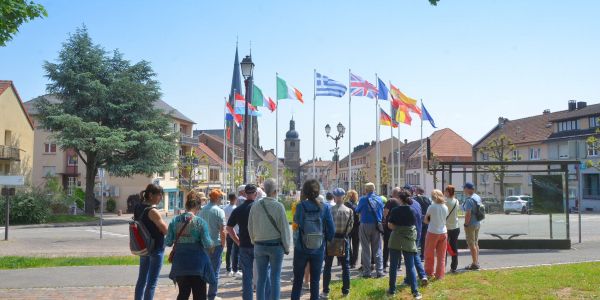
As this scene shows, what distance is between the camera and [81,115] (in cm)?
4000

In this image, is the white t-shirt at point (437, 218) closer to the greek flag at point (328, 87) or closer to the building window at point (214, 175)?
the greek flag at point (328, 87)

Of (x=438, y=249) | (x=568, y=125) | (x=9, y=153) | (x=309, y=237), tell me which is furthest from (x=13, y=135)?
(x=568, y=125)

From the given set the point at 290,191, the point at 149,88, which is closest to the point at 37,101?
the point at 149,88

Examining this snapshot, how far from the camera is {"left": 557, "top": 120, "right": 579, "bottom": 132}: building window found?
59556mm

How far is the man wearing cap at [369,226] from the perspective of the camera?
10.8m

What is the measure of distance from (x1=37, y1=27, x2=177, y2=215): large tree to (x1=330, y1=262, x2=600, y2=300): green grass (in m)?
32.1

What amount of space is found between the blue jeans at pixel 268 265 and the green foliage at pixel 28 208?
100 feet

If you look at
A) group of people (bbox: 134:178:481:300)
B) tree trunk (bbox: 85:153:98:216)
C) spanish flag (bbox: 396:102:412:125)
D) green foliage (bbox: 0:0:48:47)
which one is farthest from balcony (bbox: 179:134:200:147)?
group of people (bbox: 134:178:481:300)

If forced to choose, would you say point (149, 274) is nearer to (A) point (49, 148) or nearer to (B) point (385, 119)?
(B) point (385, 119)

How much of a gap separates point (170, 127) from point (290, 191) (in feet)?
272

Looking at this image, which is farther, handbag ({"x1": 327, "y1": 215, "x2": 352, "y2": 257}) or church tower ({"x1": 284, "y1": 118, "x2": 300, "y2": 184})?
church tower ({"x1": 284, "y1": 118, "x2": 300, "y2": 184})

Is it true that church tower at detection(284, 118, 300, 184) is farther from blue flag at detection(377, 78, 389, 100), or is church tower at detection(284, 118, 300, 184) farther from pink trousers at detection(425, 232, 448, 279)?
pink trousers at detection(425, 232, 448, 279)

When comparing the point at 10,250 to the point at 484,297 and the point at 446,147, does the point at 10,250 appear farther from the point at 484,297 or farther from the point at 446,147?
the point at 446,147

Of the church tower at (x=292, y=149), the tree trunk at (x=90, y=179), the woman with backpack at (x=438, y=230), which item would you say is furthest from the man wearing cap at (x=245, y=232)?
the church tower at (x=292, y=149)
